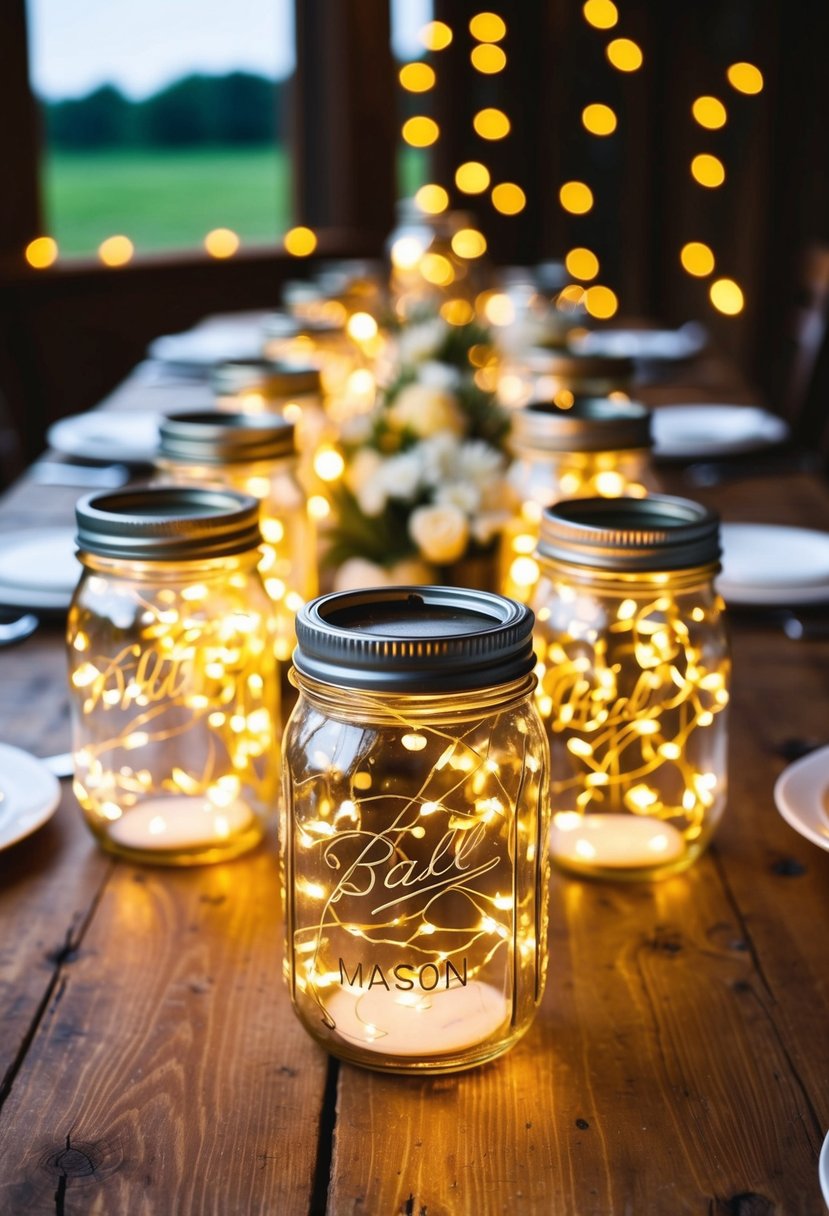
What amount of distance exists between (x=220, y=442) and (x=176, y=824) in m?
0.35

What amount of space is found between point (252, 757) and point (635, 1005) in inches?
12.2

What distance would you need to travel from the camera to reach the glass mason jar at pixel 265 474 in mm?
1082

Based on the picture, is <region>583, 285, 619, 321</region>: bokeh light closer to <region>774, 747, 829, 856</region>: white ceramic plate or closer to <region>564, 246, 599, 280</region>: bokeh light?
<region>564, 246, 599, 280</region>: bokeh light

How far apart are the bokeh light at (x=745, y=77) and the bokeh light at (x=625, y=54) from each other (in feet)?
1.56

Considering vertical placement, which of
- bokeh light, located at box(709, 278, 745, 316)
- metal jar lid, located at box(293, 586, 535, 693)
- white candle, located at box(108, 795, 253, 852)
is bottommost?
bokeh light, located at box(709, 278, 745, 316)

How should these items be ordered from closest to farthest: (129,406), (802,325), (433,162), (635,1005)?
(635,1005)
(129,406)
(802,325)
(433,162)

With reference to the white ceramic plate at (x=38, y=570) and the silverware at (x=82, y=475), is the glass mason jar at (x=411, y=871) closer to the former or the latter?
the white ceramic plate at (x=38, y=570)

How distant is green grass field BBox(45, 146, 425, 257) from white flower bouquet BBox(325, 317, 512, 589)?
290cm

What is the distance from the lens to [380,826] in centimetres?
64

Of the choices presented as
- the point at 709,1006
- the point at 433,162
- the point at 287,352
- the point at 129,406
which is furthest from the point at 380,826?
the point at 433,162

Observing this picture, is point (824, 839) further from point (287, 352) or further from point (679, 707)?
point (287, 352)

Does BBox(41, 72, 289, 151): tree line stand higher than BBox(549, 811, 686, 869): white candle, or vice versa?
BBox(41, 72, 289, 151): tree line

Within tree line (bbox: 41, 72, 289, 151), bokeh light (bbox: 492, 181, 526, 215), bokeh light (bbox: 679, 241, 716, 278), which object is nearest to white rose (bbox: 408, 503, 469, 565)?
tree line (bbox: 41, 72, 289, 151)

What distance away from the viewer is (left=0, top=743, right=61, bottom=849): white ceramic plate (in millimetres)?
846
